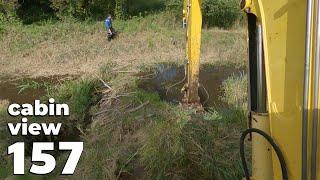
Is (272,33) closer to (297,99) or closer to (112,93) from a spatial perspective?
(297,99)

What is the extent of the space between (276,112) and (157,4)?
18.9m

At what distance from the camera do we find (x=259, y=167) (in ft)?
7.90

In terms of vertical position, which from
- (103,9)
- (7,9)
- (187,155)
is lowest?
(187,155)

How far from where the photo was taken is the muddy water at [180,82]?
944cm

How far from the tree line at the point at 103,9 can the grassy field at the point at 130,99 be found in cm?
87

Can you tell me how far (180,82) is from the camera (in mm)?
10688

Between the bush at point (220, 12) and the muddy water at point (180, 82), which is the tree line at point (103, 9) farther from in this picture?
the muddy water at point (180, 82)

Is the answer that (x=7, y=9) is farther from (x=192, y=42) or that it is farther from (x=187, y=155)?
(x=187, y=155)

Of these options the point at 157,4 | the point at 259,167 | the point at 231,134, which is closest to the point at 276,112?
the point at 259,167

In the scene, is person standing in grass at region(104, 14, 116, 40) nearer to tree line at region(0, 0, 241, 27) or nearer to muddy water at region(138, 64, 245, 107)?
tree line at region(0, 0, 241, 27)

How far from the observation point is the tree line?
18.0 m

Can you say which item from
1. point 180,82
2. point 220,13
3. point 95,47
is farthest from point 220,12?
point 180,82

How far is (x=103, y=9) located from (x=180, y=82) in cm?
1063

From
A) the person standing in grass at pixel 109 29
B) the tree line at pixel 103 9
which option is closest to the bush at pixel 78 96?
the person standing in grass at pixel 109 29
